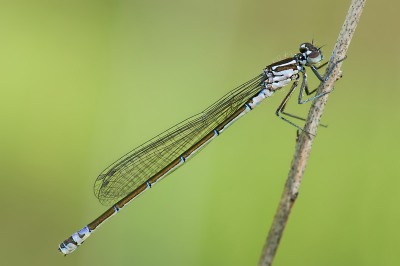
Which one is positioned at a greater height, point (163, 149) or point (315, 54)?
point (163, 149)

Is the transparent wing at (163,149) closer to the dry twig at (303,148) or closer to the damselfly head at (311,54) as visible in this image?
the damselfly head at (311,54)

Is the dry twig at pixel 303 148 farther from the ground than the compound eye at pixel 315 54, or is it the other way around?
the compound eye at pixel 315 54

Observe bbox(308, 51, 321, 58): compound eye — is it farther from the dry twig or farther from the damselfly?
the dry twig

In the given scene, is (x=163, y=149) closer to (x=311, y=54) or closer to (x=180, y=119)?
(x=180, y=119)

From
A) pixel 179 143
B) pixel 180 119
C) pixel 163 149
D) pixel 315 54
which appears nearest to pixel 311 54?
pixel 315 54

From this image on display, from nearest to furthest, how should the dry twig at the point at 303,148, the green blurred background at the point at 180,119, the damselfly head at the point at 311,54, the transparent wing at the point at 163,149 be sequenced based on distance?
1. the dry twig at the point at 303,148
2. the damselfly head at the point at 311,54
3. the green blurred background at the point at 180,119
4. the transparent wing at the point at 163,149

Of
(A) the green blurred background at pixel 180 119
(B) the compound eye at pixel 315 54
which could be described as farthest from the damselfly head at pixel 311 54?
(A) the green blurred background at pixel 180 119
